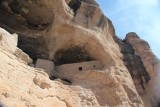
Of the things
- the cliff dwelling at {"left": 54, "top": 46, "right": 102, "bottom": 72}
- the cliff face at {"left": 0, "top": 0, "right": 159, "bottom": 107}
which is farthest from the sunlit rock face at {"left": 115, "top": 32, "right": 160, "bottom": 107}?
the cliff dwelling at {"left": 54, "top": 46, "right": 102, "bottom": 72}

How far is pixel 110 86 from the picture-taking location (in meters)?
8.28

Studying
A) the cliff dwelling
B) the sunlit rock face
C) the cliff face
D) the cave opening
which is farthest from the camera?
the sunlit rock face

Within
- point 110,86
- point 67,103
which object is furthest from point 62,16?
point 67,103

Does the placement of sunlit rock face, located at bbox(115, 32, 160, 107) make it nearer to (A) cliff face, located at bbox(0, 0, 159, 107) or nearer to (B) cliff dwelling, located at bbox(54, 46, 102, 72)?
(A) cliff face, located at bbox(0, 0, 159, 107)

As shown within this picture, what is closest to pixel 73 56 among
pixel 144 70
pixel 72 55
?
pixel 72 55

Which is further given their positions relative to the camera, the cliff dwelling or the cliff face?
the cliff dwelling

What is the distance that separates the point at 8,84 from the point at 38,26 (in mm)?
5447

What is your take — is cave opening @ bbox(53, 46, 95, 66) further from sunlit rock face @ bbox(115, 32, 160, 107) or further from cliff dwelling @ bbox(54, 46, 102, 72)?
sunlit rock face @ bbox(115, 32, 160, 107)

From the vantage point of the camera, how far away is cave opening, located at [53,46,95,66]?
34.9 ft

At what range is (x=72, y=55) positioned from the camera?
35.9 feet

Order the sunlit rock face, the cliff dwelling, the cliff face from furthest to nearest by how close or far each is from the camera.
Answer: the sunlit rock face, the cliff dwelling, the cliff face

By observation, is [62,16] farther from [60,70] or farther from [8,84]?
[8,84]

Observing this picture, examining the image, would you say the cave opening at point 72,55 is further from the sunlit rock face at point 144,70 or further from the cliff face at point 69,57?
the sunlit rock face at point 144,70

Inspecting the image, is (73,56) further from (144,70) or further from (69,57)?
(144,70)
